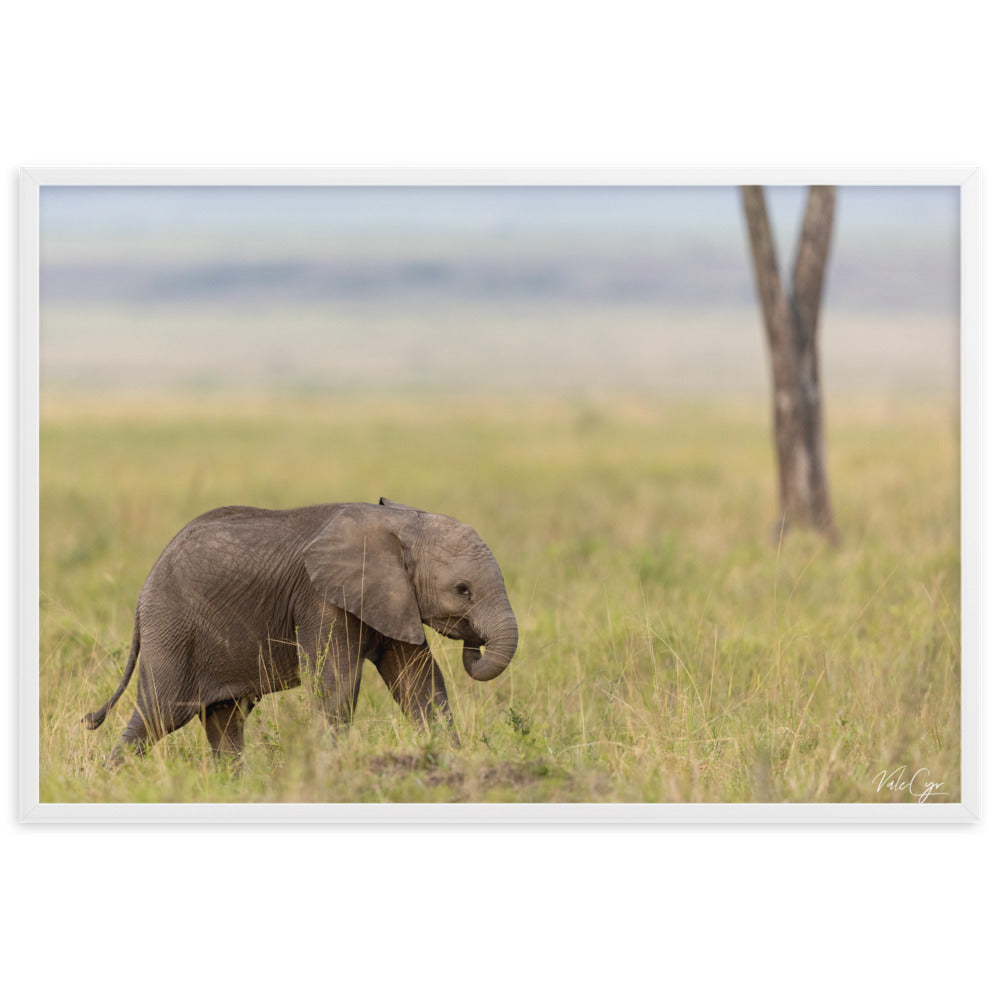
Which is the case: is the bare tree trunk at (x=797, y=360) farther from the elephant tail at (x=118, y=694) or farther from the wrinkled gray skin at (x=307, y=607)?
the elephant tail at (x=118, y=694)

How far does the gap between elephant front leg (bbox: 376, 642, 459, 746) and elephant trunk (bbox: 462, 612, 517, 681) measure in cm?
39

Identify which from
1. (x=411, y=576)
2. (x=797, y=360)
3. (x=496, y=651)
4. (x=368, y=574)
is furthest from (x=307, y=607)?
(x=797, y=360)

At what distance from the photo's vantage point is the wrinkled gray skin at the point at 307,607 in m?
6.25

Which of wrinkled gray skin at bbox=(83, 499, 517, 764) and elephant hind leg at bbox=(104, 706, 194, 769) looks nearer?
wrinkled gray skin at bbox=(83, 499, 517, 764)

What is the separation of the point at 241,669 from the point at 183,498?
8.26 m

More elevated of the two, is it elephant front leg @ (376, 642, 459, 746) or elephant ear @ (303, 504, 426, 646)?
elephant ear @ (303, 504, 426, 646)

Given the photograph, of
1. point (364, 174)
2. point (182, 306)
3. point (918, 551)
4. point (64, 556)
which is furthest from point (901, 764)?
point (182, 306)

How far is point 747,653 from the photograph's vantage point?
8234 millimetres

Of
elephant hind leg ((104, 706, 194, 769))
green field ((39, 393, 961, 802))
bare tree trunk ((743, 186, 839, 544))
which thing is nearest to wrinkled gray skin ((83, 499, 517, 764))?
elephant hind leg ((104, 706, 194, 769))

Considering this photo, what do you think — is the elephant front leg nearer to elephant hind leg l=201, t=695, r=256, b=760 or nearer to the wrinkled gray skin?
the wrinkled gray skin

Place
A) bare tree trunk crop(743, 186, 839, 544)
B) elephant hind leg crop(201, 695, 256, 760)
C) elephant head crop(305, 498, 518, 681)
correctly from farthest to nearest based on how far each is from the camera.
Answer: bare tree trunk crop(743, 186, 839, 544)
elephant hind leg crop(201, 695, 256, 760)
elephant head crop(305, 498, 518, 681)

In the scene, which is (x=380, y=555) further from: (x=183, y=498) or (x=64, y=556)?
(x=183, y=498)
